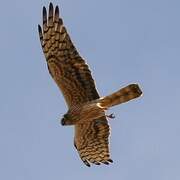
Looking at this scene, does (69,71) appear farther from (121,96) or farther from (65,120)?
(121,96)

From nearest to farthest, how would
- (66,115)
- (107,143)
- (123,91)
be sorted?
(123,91)
(66,115)
(107,143)

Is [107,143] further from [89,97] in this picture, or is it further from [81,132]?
[89,97]

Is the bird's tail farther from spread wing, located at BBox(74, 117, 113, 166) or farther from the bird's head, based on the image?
spread wing, located at BBox(74, 117, 113, 166)

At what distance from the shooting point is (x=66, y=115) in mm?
11945

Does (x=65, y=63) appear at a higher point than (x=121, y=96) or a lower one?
higher

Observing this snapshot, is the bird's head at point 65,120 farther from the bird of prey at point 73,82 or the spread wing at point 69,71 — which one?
the spread wing at point 69,71

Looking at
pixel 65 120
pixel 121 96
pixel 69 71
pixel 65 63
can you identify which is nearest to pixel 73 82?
pixel 69 71

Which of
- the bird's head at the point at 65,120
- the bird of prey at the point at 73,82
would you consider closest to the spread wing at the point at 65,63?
the bird of prey at the point at 73,82

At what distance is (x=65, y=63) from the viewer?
39.4 ft

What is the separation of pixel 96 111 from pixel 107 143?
1.54 meters

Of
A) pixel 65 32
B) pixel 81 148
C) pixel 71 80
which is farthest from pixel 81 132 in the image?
pixel 65 32

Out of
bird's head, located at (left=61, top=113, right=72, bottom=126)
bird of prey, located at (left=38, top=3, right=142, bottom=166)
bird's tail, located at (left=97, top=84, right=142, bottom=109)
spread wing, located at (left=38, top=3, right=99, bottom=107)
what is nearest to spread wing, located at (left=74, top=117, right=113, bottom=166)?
bird of prey, located at (left=38, top=3, right=142, bottom=166)

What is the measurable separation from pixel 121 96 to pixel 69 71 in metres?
1.36

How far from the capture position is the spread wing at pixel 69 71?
1180 cm
